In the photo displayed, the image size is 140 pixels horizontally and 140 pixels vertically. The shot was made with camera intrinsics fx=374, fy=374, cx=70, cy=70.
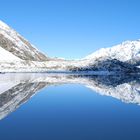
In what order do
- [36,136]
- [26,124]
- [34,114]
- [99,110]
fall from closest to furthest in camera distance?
[36,136] < [26,124] < [34,114] < [99,110]

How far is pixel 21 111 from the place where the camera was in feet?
128

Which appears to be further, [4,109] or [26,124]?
[4,109]

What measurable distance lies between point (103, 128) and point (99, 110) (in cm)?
1329

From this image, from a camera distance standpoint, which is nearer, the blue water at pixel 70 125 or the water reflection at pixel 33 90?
the blue water at pixel 70 125

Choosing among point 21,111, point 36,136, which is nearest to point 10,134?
point 36,136

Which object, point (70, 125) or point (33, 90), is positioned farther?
point (33, 90)

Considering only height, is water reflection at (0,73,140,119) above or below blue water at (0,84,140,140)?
above

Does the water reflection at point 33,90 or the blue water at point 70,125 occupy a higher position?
the water reflection at point 33,90

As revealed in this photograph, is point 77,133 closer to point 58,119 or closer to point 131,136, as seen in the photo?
point 131,136

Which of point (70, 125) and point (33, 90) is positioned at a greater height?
point (33, 90)

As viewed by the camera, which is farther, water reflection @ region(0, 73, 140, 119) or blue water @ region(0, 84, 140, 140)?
water reflection @ region(0, 73, 140, 119)

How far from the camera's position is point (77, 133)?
2644cm

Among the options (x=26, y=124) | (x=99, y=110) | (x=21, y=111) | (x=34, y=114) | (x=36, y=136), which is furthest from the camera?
(x=99, y=110)

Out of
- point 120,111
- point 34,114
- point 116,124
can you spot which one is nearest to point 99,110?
point 120,111
